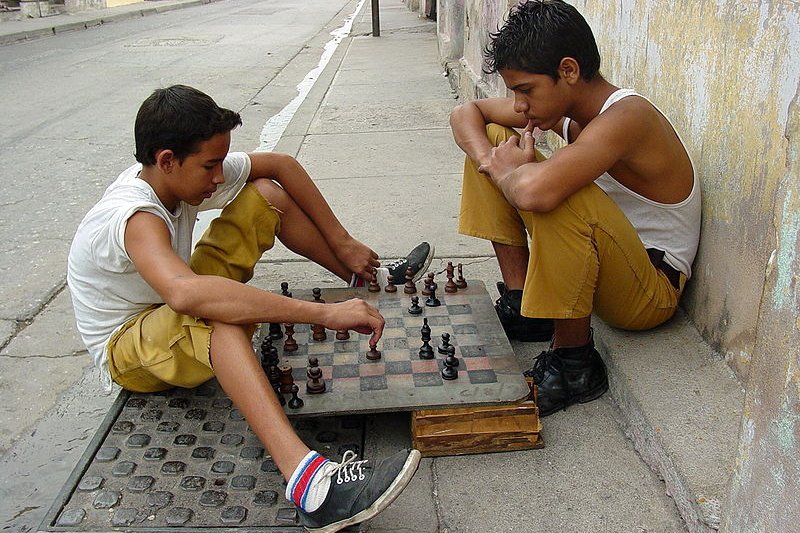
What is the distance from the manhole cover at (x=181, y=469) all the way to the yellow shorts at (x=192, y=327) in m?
0.13

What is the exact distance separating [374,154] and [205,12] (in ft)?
65.4

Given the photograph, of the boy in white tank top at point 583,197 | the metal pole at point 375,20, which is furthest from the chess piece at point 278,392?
the metal pole at point 375,20

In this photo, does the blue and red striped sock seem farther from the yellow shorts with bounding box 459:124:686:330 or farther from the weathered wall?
the weathered wall

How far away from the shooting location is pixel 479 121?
3141mm

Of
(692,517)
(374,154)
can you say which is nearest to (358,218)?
(374,154)

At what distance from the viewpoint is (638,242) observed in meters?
2.50

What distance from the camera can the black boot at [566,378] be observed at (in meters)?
2.65

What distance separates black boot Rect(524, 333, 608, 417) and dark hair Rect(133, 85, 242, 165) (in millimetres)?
1352

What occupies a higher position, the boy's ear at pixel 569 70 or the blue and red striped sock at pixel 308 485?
the boy's ear at pixel 569 70

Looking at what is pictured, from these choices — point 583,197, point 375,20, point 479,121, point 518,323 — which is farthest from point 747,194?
point 375,20

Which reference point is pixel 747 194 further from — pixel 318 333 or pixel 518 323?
pixel 318 333

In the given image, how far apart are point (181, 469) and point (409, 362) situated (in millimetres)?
822

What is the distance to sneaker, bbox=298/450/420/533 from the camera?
2.05m

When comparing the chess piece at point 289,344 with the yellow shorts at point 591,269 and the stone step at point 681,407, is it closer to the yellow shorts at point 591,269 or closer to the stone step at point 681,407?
the yellow shorts at point 591,269
